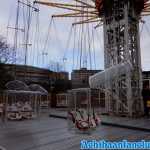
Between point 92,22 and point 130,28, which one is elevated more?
point 92,22

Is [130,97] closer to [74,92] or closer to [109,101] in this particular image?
[109,101]

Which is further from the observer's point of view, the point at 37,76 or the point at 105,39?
the point at 37,76

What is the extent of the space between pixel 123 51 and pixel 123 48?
18 centimetres

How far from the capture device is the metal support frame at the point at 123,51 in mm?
18620

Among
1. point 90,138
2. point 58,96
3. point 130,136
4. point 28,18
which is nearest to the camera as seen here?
point 90,138

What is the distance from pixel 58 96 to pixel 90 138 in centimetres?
2190

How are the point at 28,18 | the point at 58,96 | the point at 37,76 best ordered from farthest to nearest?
the point at 37,76, the point at 58,96, the point at 28,18

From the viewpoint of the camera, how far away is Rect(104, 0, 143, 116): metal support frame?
61.1 ft

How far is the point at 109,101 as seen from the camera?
19.5 metres

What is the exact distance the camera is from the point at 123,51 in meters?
19.4

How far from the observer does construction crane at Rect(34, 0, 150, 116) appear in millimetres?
18625

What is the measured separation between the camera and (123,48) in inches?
765

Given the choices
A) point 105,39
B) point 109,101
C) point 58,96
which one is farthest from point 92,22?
point 58,96

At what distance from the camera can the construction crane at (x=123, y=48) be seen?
18625 mm
